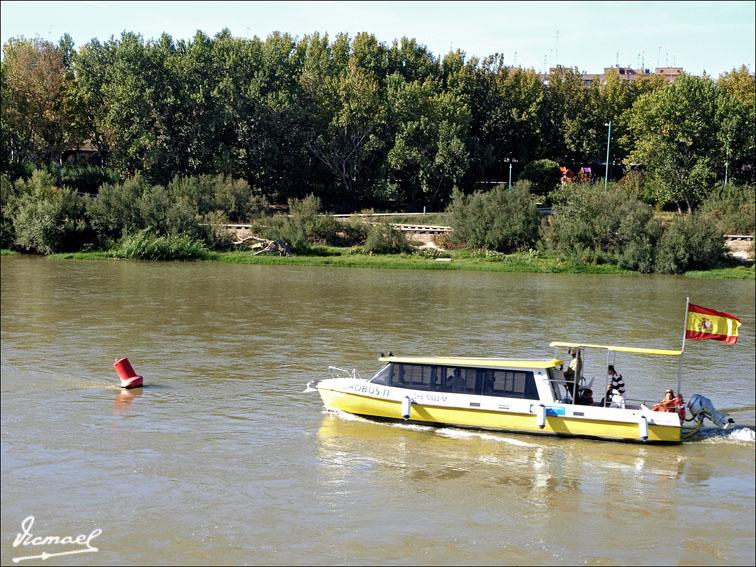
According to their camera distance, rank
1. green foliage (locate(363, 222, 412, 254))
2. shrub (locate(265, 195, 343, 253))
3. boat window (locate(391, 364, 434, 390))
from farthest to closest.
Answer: shrub (locate(265, 195, 343, 253)) → green foliage (locate(363, 222, 412, 254)) → boat window (locate(391, 364, 434, 390))

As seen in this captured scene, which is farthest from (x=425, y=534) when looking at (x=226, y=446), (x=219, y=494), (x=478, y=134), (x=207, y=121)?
(x=478, y=134)

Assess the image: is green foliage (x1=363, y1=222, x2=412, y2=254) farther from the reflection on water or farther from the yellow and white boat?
the yellow and white boat

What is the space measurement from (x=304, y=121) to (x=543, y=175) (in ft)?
66.5

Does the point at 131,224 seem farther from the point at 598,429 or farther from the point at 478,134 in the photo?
the point at 598,429

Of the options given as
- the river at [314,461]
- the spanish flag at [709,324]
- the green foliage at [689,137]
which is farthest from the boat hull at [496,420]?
the green foliage at [689,137]

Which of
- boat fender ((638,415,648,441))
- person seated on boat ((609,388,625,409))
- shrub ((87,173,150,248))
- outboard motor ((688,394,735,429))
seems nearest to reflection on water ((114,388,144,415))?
person seated on boat ((609,388,625,409))

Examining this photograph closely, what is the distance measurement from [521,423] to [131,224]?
45.5 m

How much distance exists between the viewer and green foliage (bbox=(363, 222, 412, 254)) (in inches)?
2485

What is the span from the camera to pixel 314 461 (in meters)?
20.8

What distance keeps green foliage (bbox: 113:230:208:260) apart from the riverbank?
2.67 ft

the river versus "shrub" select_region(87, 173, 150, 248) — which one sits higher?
"shrub" select_region(87, 173, 150, 248)

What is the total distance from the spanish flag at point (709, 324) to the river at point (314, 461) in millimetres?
2167

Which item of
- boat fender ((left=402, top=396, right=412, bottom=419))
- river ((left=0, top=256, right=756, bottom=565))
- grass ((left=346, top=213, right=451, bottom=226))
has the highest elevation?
grass ((left=346, top=213, right=451, bottom=226))

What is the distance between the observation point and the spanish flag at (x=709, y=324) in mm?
22281
